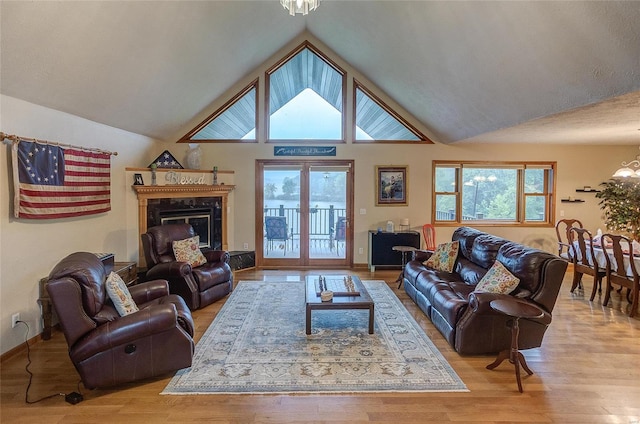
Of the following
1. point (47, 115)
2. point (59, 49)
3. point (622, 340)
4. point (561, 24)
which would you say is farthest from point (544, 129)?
point (47, 115)

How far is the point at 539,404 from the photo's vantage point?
265cm

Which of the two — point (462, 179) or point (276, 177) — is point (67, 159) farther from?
point (462, 179)

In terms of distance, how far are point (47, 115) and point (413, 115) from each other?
568cm

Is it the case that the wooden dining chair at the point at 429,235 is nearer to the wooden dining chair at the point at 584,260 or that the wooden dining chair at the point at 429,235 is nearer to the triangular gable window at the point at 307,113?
the triangular gable window at the point at 307,113

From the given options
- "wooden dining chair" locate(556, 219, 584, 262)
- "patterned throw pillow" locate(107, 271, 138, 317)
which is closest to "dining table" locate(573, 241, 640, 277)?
"wooden dining chair" locate(556, 219, 584, 262)

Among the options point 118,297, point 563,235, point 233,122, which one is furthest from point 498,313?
point 233,122

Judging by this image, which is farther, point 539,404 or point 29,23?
point 29,23

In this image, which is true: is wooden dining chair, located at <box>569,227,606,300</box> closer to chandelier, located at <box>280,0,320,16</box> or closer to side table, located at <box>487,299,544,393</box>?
side table, located at <box>487,299,544,393</box>

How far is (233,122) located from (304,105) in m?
1.44

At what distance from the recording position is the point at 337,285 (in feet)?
14.0

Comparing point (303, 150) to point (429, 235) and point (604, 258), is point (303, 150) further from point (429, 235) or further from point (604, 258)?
point (604, 258)

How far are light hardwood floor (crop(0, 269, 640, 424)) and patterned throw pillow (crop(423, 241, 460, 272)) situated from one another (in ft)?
5.09

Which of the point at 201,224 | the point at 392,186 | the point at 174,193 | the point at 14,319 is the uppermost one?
the point at 392,186

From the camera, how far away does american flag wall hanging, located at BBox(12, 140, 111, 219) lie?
11.1 ft
